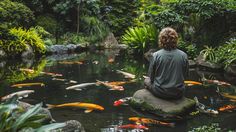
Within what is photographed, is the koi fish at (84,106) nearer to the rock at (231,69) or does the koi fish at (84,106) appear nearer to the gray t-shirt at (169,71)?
the gray t-shirt at (169,71)

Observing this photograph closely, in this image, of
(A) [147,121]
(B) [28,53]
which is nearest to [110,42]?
(B) [28,53]

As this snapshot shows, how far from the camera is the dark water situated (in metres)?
6.35

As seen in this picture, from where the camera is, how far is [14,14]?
584 inches

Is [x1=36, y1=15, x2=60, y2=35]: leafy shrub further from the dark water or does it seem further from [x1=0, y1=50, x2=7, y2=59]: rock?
[x1=0, y1=50, x2=7, y2=59]: rock

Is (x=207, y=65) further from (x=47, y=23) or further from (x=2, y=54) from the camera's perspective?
(x=47, y=23)

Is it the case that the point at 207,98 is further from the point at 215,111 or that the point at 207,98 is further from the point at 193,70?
the point at 193,70

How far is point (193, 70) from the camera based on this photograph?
38.5 ft

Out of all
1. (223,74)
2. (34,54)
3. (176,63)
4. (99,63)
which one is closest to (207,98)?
(176,63)

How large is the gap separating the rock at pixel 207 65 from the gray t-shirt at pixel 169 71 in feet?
15.9

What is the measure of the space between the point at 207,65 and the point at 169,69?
17.6 ft

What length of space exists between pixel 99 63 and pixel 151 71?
611 cm

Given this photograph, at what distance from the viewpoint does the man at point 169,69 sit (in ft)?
22.2

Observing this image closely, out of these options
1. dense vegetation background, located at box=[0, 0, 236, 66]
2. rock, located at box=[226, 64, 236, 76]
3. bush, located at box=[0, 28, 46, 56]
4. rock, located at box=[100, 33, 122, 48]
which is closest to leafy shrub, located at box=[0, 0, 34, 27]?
dense vegetation background, located at box=[0, 0, 236, 66]

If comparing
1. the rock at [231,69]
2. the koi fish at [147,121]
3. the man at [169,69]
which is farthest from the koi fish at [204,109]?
the rock at [231,69]
